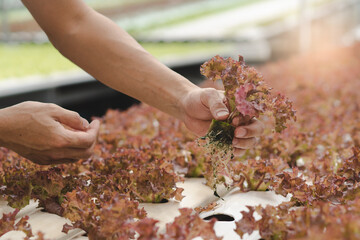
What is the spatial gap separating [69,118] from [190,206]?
69 cm

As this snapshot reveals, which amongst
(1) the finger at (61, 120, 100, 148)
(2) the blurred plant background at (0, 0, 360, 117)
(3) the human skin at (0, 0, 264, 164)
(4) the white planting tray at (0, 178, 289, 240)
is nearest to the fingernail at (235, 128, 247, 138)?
(3) the human skin at (0, 0, 264, 164)

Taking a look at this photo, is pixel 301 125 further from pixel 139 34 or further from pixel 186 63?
pixel 139 34

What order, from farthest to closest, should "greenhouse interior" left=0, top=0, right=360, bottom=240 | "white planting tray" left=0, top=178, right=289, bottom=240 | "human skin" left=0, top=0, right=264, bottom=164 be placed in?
1. "human skin" left=0, top=0, right=264, bottom=164
2. "white planting tray" left=0, top=178, right=289, bottom=240
3. "greenhouse interior" left=0, top=0, right=360, bottom=240

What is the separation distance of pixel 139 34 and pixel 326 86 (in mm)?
7140

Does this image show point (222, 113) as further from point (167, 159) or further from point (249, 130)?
point (167, 159)

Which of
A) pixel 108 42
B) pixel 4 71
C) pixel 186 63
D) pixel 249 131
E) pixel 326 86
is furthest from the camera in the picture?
pixel 186 63

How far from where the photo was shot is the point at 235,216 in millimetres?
1917

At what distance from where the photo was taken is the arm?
2084 mm

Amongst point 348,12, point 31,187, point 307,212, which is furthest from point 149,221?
point 348,12

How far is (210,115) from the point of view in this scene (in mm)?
1979

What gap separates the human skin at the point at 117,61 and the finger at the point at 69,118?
Result: 3 cm

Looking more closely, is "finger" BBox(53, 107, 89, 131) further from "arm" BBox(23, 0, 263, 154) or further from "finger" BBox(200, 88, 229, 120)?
"finger" BBox(200, 88, 229, 120)

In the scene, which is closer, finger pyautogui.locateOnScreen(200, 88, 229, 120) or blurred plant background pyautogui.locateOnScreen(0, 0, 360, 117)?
finger pyautogui.locateOnScreen(200, 88, 229, 120)

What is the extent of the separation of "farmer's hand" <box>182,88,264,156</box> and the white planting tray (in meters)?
0.26
